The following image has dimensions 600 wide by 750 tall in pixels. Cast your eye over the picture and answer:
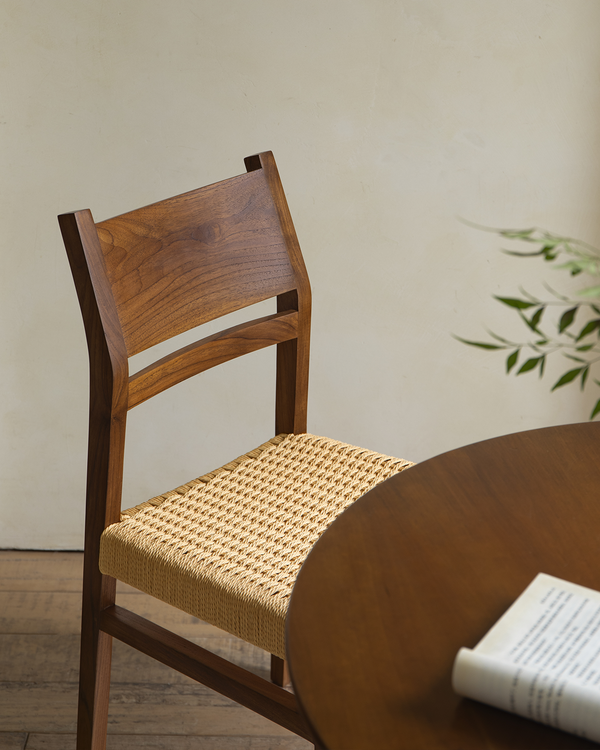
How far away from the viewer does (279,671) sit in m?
1.35

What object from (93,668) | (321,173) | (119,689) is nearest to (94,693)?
(93,668)

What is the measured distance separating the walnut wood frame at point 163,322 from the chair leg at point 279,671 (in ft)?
1.13

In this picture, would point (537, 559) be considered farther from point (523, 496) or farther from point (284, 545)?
point (284, 545)

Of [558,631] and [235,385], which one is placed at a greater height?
[558,631]

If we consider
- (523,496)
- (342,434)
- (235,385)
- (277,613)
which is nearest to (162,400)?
(235,385)

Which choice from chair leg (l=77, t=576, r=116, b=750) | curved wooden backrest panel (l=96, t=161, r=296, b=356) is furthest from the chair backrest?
chair leg (l=77, t=576, r=116, b=750)

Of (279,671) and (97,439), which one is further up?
(97,439)

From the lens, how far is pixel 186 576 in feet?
3.18

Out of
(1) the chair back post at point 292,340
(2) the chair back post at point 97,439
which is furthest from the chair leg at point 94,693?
(1) the chair back post at point 292,340

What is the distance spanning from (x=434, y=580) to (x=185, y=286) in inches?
25.0

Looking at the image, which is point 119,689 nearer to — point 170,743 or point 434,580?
point 170,743

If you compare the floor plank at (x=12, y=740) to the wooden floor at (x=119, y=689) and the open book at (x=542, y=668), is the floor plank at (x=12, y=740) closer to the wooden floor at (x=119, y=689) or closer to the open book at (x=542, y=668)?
the wooden floor at (x=119, y=689)

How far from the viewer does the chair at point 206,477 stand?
3.15 feet

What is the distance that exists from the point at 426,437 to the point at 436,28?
920 mm
